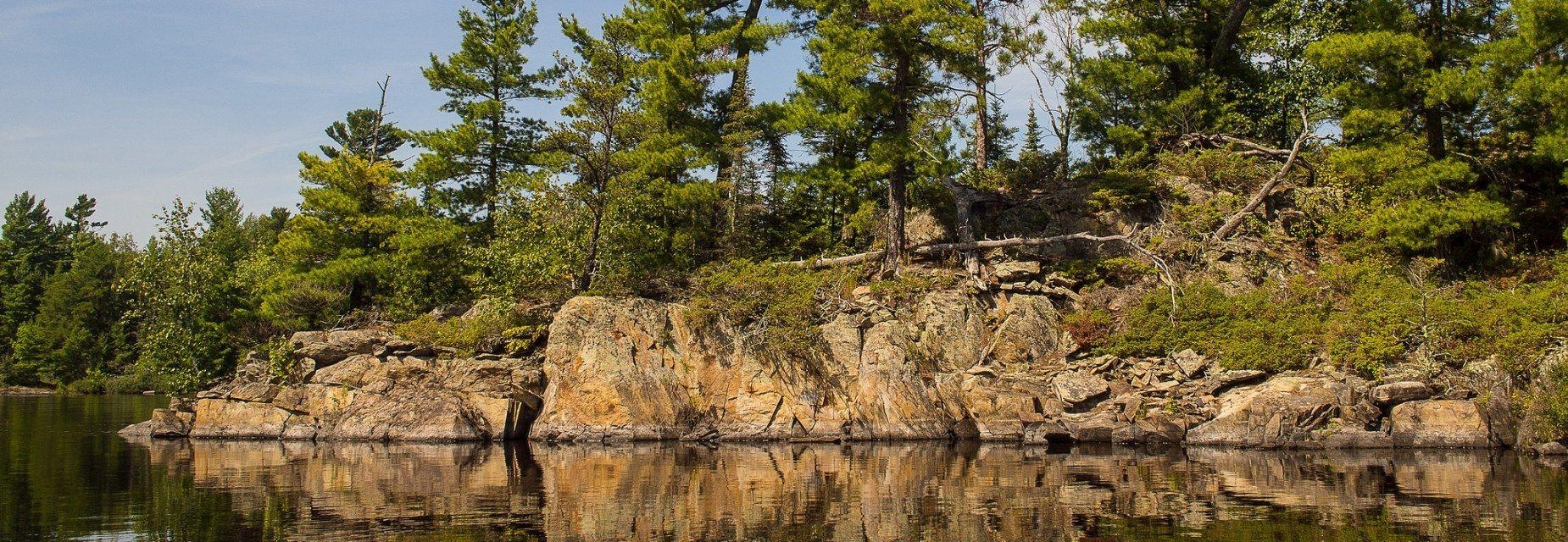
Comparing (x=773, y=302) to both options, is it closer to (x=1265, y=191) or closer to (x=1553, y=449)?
(x=1265, y=191)

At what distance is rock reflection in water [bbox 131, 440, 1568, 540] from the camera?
13.6 meters

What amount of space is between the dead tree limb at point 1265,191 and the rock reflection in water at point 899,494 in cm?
1144

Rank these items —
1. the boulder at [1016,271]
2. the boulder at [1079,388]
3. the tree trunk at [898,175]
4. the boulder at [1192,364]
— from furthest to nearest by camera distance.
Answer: the tree trunk at [898,175]
the boulder at [1016,271]
the boulder at [1192,364]
the boulder at [1079,388]

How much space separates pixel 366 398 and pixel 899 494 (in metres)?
20.3

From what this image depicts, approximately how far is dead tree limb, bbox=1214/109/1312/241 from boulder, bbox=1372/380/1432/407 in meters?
9.66

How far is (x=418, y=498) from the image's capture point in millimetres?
17047

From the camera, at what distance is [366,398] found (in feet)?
103

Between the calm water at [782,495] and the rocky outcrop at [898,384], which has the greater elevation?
the rocky outcrop at [898,384]

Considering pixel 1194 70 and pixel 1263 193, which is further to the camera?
pixel 1194 70

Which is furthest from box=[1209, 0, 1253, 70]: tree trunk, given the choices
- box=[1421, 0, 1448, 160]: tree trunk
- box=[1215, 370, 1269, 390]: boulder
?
box=[1215, 370, 1269, 390]: boulder

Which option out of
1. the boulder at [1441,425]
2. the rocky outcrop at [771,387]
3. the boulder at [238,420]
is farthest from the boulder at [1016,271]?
the boulder at [238,420]

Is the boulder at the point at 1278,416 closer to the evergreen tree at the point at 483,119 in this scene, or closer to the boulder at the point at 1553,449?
the boulder at the point at 1553,449

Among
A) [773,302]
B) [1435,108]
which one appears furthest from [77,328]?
[1435,108]

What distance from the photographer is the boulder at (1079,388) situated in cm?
2819
